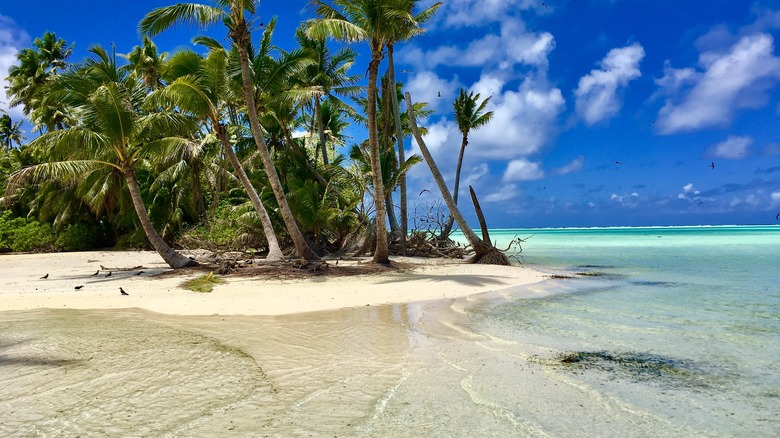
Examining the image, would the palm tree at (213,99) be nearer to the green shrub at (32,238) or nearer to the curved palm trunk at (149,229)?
the curved palm trunk at (149,229)

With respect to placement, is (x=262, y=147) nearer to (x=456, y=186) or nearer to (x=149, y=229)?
(x=149, y=229)

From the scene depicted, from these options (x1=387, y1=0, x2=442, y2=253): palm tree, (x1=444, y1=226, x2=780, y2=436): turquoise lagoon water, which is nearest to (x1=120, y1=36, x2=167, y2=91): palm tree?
(x1=387, y1=0, x2=442, y2=253): palm tree

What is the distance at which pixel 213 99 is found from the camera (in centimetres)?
1535

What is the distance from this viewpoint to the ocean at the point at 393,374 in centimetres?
329

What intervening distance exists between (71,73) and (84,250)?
14.8 m

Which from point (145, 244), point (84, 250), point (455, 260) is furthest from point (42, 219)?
point (455, 260)

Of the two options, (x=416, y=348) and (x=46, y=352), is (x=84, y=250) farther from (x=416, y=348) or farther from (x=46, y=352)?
(x=416, y=348)

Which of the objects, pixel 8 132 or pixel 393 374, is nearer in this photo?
pixel 393 374

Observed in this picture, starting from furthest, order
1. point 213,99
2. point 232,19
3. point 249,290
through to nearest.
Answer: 1. point 213,99
2. point 232,19
3. point 249,290

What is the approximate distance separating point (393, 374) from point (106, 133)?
13023mm

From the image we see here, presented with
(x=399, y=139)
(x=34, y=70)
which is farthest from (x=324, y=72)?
(x=34, y=70)

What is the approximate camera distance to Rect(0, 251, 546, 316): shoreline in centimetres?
827

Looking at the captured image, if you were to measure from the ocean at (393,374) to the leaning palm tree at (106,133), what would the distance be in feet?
23.7

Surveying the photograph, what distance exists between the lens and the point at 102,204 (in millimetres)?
24266
